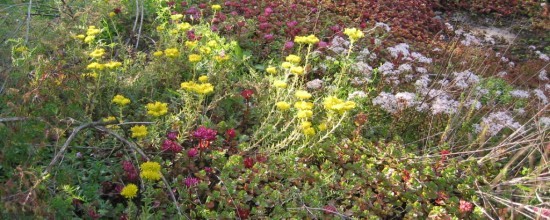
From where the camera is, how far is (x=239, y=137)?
332 centimetres

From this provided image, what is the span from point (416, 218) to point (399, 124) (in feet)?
3.37

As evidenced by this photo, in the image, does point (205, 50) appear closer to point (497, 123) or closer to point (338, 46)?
point (338, 46)

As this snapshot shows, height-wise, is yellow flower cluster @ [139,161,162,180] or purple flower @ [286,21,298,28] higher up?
yellow flower cluster @ [139,161,162,180]

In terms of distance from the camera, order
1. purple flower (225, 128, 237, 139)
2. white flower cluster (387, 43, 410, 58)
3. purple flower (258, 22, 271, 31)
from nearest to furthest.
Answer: purple flower (225, 128, 237, 139), white flower cluster (387, 43, 410, 58), purple flower (258, 22, 271, 31)

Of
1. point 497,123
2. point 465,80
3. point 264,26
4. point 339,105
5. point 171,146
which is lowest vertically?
point 497,123

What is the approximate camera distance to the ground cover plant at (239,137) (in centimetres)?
250

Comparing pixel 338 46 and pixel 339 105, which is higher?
pixel 339 105

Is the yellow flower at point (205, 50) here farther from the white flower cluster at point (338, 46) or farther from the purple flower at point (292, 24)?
the purple flower at point (292, 24)

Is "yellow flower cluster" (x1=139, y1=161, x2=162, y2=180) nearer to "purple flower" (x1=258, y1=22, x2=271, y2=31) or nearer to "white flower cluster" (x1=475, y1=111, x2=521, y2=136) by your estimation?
"white flower cluster" (x1=475, y1=111, x2=521, y2=136)

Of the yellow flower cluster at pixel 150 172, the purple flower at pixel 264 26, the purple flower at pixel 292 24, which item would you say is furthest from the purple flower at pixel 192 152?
the purple flower at pixel 292 24

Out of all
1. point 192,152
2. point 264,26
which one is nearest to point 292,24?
point 264,26

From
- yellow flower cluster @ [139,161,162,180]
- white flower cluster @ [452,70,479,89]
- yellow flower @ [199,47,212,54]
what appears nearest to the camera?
yellow flower cluster @ [139,161,162,180]

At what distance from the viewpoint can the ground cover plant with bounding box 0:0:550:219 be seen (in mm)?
2504


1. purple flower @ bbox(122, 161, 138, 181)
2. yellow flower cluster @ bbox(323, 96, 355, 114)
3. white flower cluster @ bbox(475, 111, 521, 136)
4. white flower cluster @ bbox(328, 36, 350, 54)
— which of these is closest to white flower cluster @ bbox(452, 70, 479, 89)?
white flower cluster @ bbox(475, 111, 521, 136)
